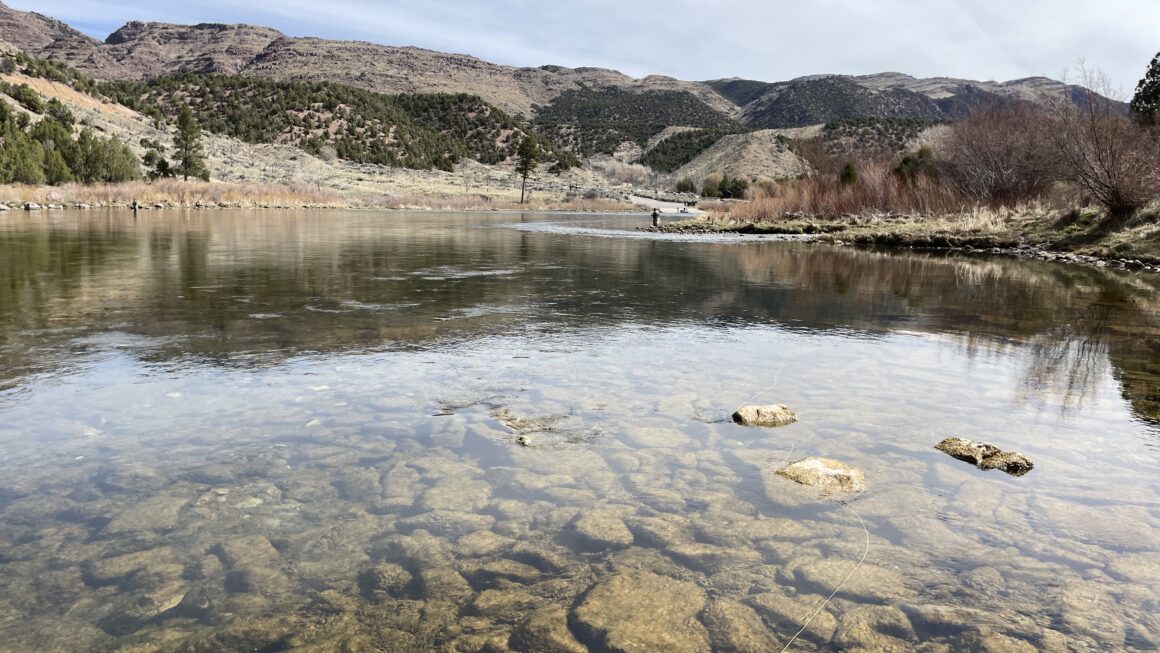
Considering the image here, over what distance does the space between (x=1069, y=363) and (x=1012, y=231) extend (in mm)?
21806

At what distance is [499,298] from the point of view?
1262 cm

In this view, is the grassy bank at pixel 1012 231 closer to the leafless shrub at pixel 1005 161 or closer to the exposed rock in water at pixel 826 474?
the leafless shrub at pixel 1005 161

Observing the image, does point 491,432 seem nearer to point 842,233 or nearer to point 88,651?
point 88,651

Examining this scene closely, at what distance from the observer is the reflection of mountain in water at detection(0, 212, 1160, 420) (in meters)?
8.67

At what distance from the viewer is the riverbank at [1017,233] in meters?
22.8

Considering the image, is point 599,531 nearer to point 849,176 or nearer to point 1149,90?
point 849,176

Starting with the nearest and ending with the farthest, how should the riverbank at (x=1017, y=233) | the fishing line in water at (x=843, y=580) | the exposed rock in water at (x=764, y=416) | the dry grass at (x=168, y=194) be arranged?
1. the fishing line in water at (x=843, y=580)
2. the exposed rock in water at (x=764, y=416)
3. the riverbank at (x=1017, y=233)
4. the dry grass at (x=168, y=194)

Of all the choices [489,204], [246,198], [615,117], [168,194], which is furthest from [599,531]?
[615,117]

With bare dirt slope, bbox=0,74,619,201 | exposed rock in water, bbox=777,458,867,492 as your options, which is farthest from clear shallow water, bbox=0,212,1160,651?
bare dirt slope, bbox=0,74,619,201

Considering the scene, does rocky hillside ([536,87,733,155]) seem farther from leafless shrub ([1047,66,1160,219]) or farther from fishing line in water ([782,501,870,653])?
fishing line in water ([782,501,870,653])

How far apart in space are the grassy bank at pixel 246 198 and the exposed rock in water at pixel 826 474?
44.7 meters

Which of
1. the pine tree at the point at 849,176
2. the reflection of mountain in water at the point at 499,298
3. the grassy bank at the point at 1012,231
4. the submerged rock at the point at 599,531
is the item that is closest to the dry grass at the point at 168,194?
the reflection of mountain in water at the point at 499,298

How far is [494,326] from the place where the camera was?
10.0 m

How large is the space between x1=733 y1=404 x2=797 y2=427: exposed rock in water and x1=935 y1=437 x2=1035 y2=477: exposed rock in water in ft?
3.80
